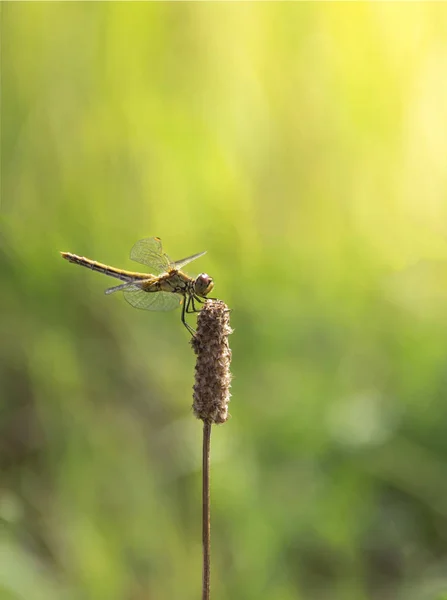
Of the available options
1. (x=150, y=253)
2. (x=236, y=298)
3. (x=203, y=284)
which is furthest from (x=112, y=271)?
(x=236, y=298)

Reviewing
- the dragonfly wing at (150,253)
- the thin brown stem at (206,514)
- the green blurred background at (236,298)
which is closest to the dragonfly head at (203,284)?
the dragonfly wing at (150,253)

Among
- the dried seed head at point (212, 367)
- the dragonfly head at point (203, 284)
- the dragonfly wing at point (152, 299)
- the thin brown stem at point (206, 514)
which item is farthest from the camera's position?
the dragonfly wing at point (152, 299)

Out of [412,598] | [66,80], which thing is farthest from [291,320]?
[66,80]

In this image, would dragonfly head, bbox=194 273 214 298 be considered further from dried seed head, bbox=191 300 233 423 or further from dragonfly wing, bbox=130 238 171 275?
dried seed head, bbox=191 300 233 423

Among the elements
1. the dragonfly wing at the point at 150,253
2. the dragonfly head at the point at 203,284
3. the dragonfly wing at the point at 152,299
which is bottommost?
the dragonfly head at the point at 203,284

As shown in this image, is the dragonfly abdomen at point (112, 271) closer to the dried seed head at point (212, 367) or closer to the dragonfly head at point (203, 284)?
the dragonfly head at point (203, 284)

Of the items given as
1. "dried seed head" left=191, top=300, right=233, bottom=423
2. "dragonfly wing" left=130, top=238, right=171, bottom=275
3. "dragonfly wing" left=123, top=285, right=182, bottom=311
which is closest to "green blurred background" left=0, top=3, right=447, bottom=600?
"dragonfly wing" left=123, top=285, right=182, bottom=311

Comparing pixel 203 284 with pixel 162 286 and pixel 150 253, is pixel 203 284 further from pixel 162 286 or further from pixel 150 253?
pixel 150 253
